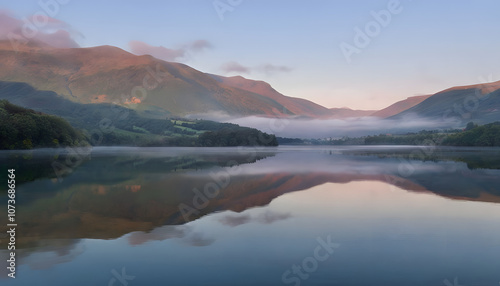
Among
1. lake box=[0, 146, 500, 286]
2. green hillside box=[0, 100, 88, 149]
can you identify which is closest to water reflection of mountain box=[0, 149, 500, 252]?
lake box=[0, 146, 500, 286]

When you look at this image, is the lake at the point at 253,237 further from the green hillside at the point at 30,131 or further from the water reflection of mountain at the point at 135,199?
the green hillside at the point at 30,131

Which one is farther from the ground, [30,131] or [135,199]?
[30,131]

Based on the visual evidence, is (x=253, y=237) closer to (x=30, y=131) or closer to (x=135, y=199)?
(x=135, y=199)

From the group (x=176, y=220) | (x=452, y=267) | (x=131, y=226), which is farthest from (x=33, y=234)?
(x=452, y=267)

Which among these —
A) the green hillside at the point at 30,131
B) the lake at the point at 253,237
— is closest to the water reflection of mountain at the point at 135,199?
the lake at the point at 253,237

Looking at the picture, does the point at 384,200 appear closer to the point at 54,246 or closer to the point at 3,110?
the point at 54,246

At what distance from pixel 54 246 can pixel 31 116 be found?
128420 mm

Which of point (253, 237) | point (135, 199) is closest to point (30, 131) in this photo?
point (135, 199)

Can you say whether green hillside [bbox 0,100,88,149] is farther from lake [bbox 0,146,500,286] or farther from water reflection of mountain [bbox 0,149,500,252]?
lake [bbox 0,146,500,286]

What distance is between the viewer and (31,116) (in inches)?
4633

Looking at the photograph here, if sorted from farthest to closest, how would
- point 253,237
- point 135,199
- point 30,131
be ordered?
point 30,131 < point 135,199 < point 253,237

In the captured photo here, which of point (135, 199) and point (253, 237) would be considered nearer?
point (253, 237)

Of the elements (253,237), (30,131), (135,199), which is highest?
(30,131)

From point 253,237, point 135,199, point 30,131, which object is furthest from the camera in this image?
point 30,131
